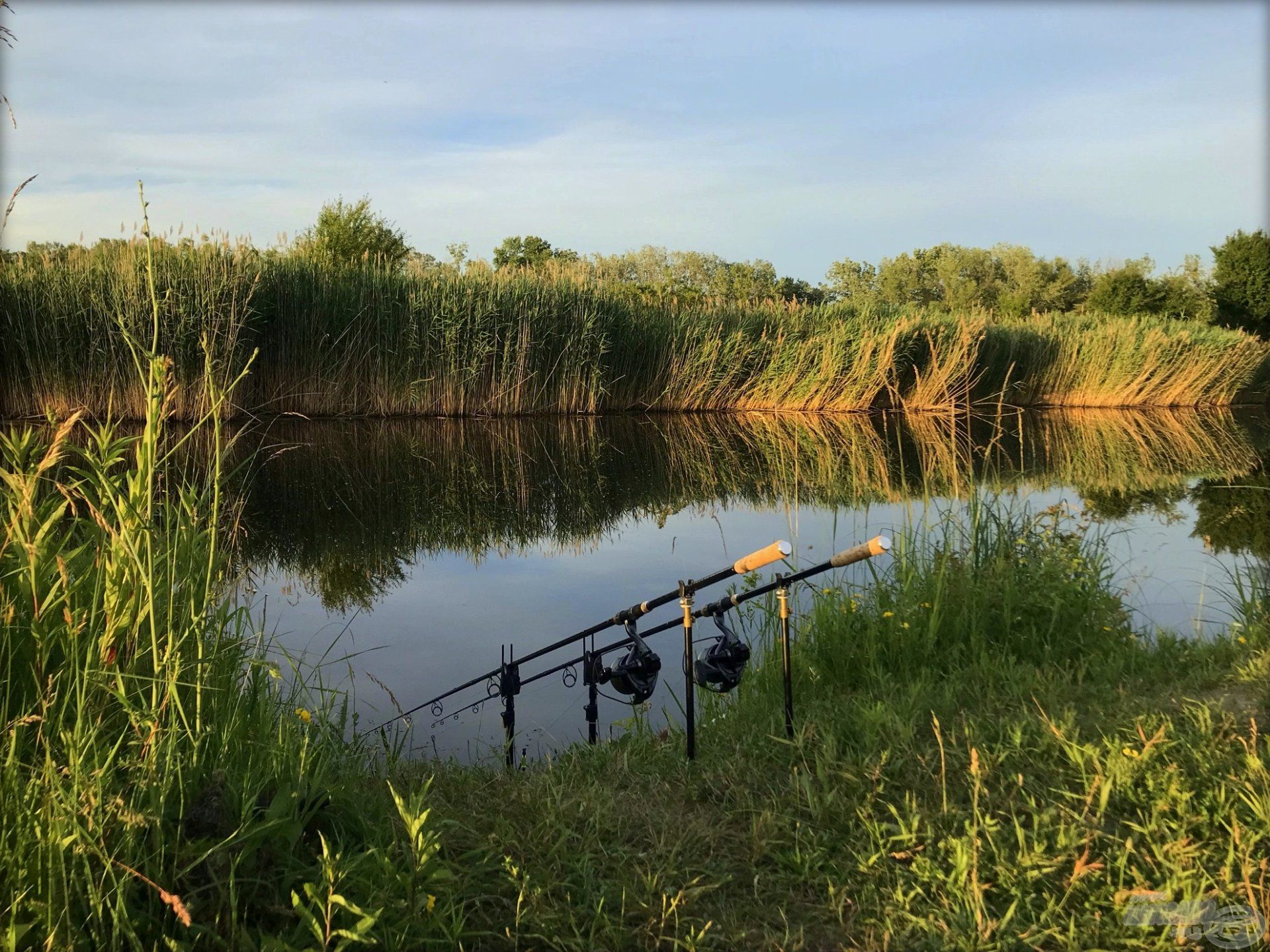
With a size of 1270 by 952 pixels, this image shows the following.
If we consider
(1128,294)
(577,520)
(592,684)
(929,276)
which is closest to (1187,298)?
(1128,294)

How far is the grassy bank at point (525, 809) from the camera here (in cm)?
187

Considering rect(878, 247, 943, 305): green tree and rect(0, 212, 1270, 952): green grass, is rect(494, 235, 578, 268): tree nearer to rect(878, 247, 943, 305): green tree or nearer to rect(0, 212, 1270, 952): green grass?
rect(878, 247, 943, 305): green tree

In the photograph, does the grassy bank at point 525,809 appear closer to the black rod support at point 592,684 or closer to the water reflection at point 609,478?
the black rod support at point 592,684

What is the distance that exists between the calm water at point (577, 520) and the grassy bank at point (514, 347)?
3.47 feet

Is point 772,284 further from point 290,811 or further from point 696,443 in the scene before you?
point 290,811

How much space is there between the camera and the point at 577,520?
8.15 meters

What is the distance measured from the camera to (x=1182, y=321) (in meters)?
21.5

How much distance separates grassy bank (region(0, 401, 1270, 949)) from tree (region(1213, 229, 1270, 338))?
31.4 m

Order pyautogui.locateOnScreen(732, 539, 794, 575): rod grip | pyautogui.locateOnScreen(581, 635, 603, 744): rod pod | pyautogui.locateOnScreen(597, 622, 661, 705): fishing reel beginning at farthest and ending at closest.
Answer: pyautogui.locateOnScreen(581, 635, 603, 744): rod pod < pyautogui.locateOnScreen(597, 622, 661, 705): fishing reel < pyautogui.locateOnScreen(732, 539, 794, 575): rod grip

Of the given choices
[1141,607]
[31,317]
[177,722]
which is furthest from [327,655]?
[31,317]

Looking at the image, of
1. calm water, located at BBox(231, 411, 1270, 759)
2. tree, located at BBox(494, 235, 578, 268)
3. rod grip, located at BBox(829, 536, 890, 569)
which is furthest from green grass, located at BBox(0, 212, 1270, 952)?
tree, located at BBox(494, 235, 578, 268)

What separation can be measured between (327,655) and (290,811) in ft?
8.54

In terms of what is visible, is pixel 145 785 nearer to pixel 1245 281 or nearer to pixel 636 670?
pixel 636 670

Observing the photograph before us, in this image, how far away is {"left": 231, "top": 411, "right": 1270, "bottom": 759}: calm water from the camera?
474 cm
